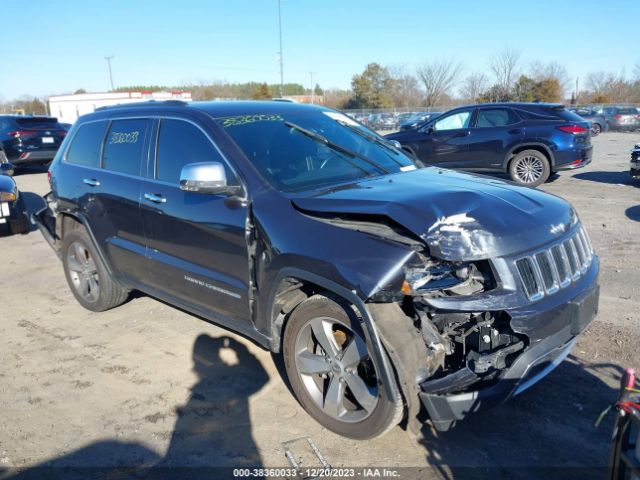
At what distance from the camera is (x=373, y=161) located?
406 centimetres

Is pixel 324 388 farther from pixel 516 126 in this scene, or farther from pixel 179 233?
pixel 516 126

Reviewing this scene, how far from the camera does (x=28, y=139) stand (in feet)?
53.3

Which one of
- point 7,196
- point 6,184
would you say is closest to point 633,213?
point 7,196

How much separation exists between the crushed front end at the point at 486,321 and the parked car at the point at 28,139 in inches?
650

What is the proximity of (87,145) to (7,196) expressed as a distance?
4.21 meters

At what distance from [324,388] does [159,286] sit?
1.79 metres

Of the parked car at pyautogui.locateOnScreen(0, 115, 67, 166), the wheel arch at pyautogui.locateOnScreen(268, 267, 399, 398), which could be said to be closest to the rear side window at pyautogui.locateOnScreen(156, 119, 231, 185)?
the wheel arch at pyautogui.locateOnScreen(268, 267, 399, 398)

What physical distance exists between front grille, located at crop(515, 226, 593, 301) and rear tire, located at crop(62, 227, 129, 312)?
3.76 metres

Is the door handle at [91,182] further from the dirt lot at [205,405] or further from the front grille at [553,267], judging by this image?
the front grille at [553,267]

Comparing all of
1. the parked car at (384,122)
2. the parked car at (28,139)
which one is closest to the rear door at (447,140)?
the parked car at (28,139)

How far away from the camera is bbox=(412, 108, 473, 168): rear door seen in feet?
39.0

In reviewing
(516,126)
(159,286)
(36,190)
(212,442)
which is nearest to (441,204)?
(212,442)

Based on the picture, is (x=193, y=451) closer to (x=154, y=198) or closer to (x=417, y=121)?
(x=154, y=198)

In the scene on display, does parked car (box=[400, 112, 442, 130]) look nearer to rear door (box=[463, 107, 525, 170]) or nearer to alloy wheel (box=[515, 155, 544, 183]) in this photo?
rear door (box=[463, 107, 525, 170])
